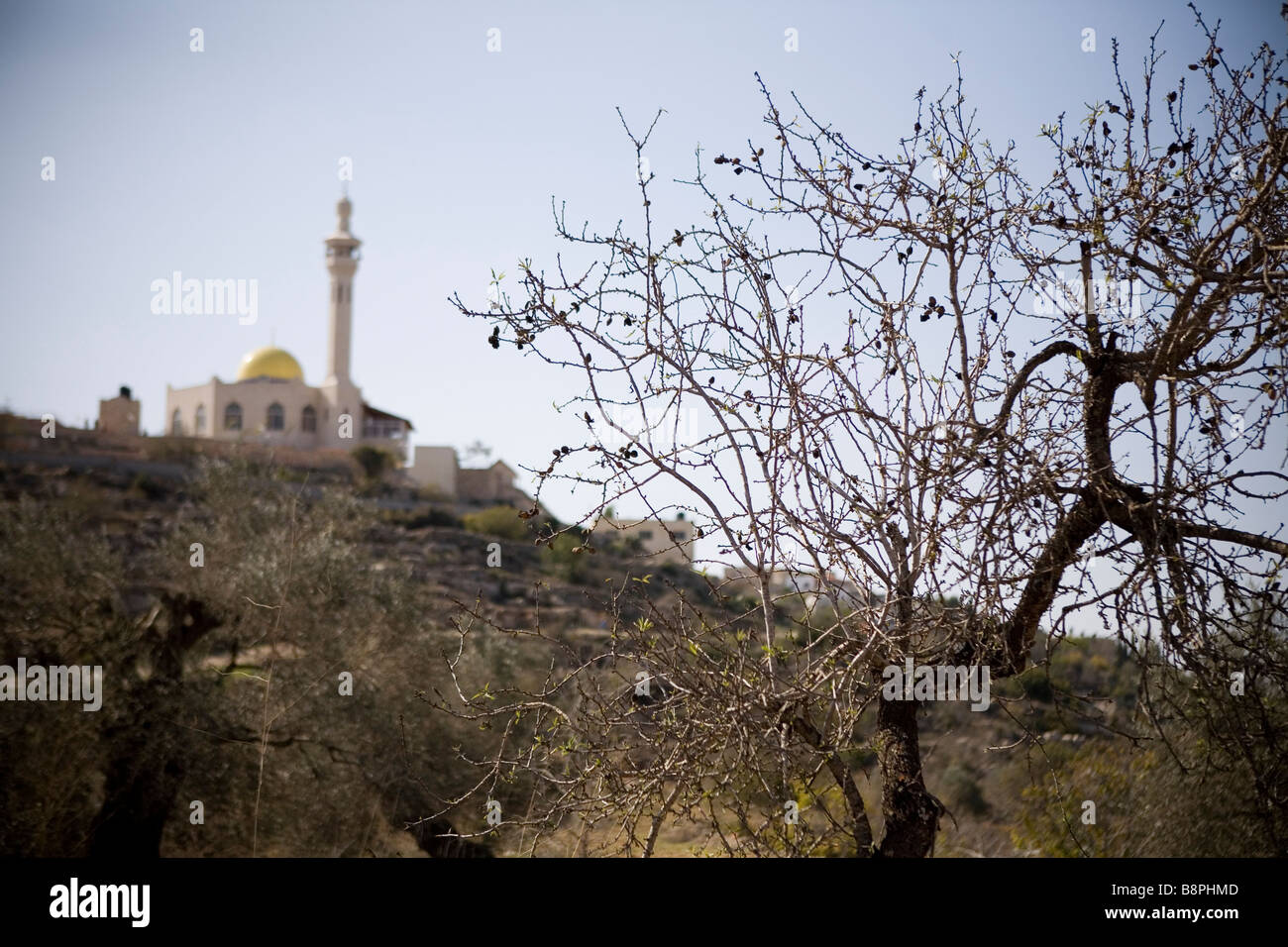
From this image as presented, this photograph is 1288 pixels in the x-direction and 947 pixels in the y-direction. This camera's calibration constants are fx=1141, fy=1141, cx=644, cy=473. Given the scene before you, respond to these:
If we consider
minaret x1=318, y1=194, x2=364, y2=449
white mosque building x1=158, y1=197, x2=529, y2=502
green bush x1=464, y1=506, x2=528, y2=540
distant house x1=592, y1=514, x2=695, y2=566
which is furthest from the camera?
minaret x1=318, y1=194, x2=364, y2=449

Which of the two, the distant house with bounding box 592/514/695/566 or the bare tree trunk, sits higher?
the distant house with bounding box 592/514/695/566

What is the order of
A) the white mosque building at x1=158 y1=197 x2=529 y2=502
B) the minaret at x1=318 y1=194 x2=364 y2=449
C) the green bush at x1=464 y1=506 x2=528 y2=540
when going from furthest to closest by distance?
the minaret at x1=318 y1=194 x2=364 y2=449
the white mosque building at x1=158 y1=197 x2=529 y2=502
the green bush at x1=464 y1=506 x2=528 y2=540

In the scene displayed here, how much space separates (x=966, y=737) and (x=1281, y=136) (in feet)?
47.8

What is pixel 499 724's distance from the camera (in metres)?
11.4

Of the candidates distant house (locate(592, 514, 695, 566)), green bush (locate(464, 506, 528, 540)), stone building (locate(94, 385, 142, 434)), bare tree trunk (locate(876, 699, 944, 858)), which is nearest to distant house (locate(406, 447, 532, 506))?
green bush (locate(464, 506, 528, 540))

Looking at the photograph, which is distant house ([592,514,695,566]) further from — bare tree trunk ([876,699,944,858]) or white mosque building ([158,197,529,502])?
white mosque building ([158,197,529,502])

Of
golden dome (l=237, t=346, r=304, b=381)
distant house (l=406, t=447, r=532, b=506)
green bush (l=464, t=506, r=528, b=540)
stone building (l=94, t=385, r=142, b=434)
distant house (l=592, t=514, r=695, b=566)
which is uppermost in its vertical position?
golden dome (l=237, t=346, r=304, b=381)

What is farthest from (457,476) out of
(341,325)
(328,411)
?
(341,325)

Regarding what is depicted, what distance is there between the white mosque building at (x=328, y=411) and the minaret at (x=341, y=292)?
1.9 inches

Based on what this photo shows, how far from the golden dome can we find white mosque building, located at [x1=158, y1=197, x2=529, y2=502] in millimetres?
49

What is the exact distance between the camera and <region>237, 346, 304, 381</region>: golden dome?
57.0 meters

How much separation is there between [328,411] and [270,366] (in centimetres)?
462

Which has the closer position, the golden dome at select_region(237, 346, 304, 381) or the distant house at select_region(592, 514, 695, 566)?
the distant house at select_region(592, 514, 695, 566)
